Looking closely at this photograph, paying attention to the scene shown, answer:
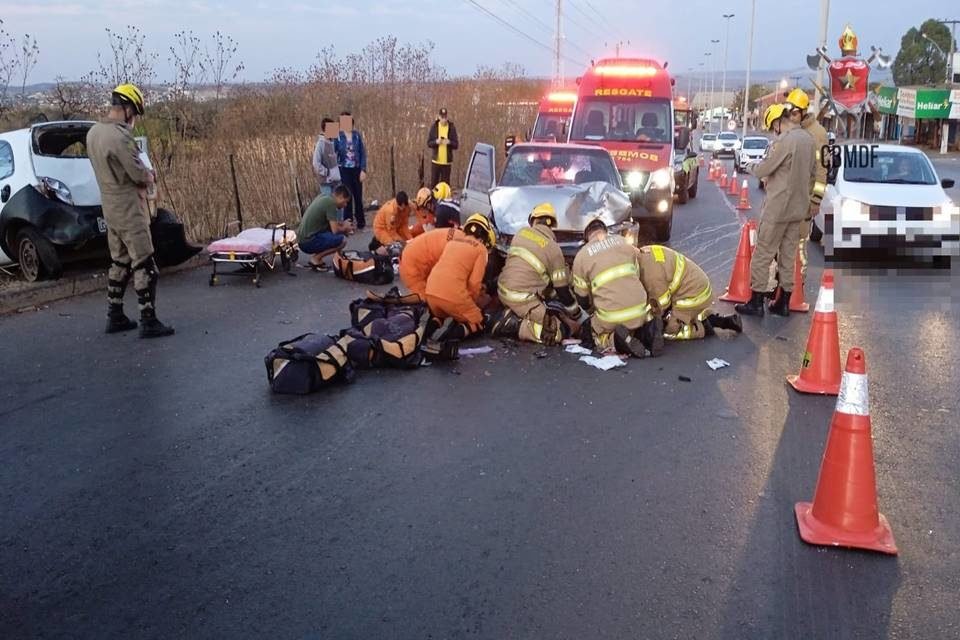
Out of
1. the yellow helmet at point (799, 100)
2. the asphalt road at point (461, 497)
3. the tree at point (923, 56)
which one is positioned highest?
the tree at point (923, 56)

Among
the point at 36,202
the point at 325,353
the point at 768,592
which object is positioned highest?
the point at 36,202

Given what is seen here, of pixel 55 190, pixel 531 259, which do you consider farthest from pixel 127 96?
pixel 531 259

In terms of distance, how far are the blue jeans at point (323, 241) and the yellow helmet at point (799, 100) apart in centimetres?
586

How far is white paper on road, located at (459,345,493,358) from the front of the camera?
709 centimetres

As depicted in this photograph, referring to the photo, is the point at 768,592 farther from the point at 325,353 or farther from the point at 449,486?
the point at 325,353

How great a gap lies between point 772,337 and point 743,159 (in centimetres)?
Result: 2799

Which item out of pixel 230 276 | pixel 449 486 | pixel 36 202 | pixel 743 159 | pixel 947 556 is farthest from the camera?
pixel 743 159

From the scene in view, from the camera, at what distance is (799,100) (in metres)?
8.19

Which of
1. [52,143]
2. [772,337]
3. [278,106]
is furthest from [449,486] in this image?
[278,106]

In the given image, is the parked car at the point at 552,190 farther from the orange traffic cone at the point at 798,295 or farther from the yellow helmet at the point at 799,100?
the yellow helmet at the point at 799,100

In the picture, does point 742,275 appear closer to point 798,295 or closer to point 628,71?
point 798,295

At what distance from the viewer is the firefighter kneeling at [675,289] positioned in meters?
7.25

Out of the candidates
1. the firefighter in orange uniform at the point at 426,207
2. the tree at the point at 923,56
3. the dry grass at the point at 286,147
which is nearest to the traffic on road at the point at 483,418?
the firefighter in orange uniform at the point at 426,207

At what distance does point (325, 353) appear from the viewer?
612cm
